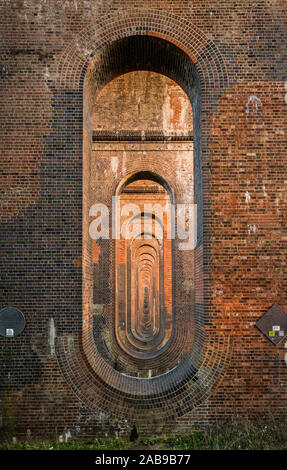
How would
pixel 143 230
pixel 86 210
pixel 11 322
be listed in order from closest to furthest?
pixel 11 322
pixel 86 210
pixel 143 230

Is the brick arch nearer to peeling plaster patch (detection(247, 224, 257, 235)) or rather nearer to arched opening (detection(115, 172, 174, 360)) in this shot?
peeling plaster patch (detection(247, 224, 257, 235))

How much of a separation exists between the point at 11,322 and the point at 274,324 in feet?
15.1

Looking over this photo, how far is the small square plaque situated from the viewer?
275 inches

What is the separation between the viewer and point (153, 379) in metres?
7.72

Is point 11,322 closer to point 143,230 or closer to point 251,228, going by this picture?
point 251,228

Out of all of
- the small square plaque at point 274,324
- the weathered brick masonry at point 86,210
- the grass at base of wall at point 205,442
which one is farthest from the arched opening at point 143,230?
the grass at base of wall at point 205,442

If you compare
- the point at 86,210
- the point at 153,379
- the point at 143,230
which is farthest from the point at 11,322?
the point at 143,230

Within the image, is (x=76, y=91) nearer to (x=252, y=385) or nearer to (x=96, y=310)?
(x=252, y=385)

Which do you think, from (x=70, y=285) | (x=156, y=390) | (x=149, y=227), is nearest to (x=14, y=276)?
(x=70, y=285)

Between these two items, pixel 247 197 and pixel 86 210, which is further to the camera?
pixel 86 210

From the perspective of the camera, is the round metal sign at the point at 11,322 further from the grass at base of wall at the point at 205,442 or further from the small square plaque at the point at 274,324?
the small square plaque at the point at 274,324

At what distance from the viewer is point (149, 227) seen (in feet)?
68.9

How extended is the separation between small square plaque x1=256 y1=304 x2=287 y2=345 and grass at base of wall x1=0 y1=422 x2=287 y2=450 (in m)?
1.44

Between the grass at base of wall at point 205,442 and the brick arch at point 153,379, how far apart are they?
390mm
